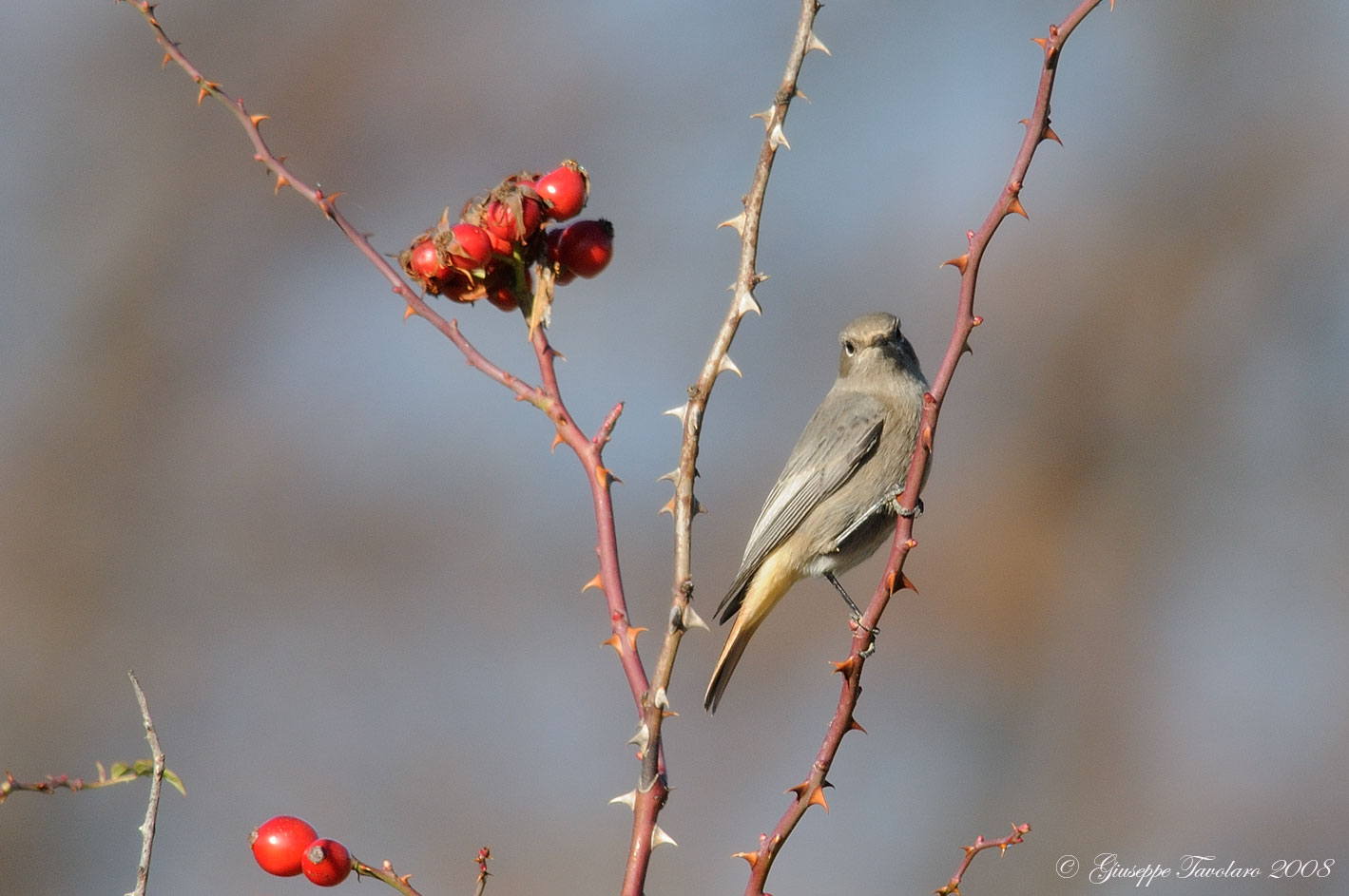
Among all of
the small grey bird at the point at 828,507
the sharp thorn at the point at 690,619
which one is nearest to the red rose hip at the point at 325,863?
the sharp thorn at the point at 690,619

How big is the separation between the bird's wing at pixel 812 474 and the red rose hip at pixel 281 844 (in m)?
2.62

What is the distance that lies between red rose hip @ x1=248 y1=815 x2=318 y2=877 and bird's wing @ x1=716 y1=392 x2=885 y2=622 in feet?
8.61

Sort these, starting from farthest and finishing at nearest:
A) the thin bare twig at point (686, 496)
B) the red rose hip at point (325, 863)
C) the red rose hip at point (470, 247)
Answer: the red rose hip at point (470, 247) → the red rose hip at point (325, 863) → the thin bare twig at point (686, 496)

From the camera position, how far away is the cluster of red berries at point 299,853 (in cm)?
184

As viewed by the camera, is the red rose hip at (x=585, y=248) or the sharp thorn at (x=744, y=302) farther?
the red rose hip at (x=585, y=248)

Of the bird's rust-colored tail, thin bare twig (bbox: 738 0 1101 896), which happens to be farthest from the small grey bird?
thin bare twig (bbox: 738 0 1101 896)

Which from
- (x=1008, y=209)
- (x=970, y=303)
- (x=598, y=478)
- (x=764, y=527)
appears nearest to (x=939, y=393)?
(x=970, y=303)

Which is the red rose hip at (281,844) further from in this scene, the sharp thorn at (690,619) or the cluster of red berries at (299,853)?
the sharp thorn at (690,619)

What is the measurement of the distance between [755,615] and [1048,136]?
9.21 ft

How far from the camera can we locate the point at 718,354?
1810 mm

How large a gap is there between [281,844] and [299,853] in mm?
33

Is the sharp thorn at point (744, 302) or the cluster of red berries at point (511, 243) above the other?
the cluster of red berries at point (511, 243)

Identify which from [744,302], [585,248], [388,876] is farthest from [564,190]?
[388,876]

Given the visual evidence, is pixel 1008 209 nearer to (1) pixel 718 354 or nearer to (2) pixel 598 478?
(1) pixel 718 354
